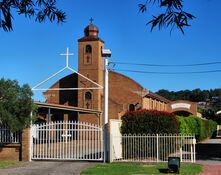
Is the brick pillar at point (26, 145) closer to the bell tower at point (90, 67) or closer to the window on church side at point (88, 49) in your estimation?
the bell tower at point (90, 67)

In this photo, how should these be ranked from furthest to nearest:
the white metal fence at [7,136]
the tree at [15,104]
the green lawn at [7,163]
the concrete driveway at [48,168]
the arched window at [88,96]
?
the arched window at [88,96]
the white metal fence at [7,136]
the tree at [15,104]
the green lawn at [7,163]
the concrete driveway at [48,168]

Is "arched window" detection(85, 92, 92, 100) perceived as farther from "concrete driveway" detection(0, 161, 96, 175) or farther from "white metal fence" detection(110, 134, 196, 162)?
"concrete driveway" detection(0, 161, 96, 175)

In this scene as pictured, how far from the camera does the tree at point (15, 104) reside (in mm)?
20500

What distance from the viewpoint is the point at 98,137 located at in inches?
838

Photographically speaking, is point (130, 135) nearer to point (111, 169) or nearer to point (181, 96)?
point (111, 169)

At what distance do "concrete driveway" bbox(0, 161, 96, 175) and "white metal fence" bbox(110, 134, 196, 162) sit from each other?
2.10m

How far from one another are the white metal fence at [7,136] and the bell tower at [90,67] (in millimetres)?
33067

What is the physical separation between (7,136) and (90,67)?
3463 cm

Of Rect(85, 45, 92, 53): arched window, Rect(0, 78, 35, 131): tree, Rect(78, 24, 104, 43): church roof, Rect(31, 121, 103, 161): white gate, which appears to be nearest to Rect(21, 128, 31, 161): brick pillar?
Rect(31, 121, 103, 161): white gate

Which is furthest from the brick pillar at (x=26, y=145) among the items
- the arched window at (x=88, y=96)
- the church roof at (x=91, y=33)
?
the church roof at (x=91, y=33)

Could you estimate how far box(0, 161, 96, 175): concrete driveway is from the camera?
55.7ft

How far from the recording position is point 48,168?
720 inches

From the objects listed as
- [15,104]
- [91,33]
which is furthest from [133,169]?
[91,33]

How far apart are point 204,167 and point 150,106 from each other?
45.7 m
